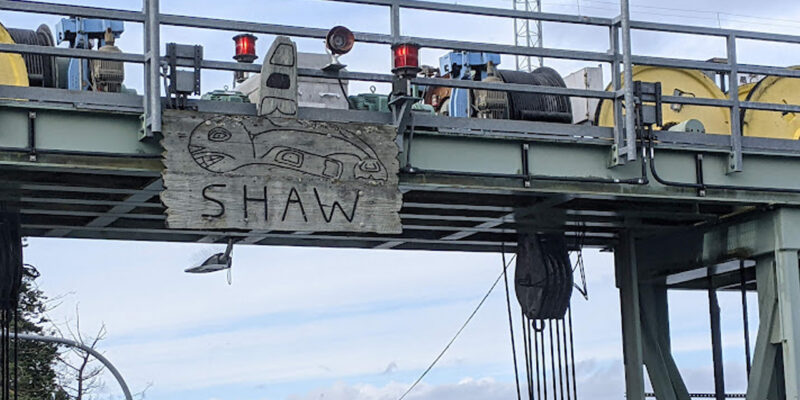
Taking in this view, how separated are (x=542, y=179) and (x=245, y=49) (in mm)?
3464

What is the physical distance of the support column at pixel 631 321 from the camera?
58.0 ft

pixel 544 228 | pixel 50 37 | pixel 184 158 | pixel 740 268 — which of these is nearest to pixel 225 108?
pixel 184 158

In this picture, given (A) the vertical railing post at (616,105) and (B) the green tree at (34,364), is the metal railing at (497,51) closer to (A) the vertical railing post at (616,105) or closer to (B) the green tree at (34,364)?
(A) the vertical railing post at (616,105)

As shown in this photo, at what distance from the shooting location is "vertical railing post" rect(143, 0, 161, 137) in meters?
12.9

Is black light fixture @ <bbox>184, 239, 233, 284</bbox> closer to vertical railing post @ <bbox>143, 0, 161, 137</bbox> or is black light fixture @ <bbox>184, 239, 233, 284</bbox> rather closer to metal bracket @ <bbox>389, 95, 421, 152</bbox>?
metal bracket @ <bbox>389, 95, 421, 152</bbox>

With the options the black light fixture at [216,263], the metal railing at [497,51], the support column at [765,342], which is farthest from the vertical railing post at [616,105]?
the black light fixture at [216,263]

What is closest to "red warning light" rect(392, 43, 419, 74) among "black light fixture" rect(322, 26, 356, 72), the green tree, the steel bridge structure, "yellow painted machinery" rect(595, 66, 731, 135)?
Result: the steel bridge structure

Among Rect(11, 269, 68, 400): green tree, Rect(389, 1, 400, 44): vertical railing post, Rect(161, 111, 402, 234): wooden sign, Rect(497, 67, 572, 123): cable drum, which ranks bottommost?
Rect(11, 269, 68, 400): green tree

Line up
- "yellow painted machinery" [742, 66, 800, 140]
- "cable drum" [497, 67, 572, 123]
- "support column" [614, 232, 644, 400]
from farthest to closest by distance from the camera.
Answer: "support column" [614, 232, 644, 400] → "yellow painted machinery" [742, 66, 800, 140] → "cable drum" [497, 67, 572, 123]

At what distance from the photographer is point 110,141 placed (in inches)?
512

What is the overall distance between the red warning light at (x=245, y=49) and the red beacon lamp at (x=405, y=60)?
139cm

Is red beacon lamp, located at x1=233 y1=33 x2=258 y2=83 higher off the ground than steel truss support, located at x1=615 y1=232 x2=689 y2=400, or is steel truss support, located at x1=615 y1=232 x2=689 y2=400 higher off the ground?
red beacon lamp, located at x1=233 y1=33 x2=258 y2=83

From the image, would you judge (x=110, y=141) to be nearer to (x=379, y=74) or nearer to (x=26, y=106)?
(x=26, y=106)

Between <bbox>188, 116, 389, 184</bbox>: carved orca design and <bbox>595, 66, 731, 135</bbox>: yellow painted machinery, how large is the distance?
170 inches
